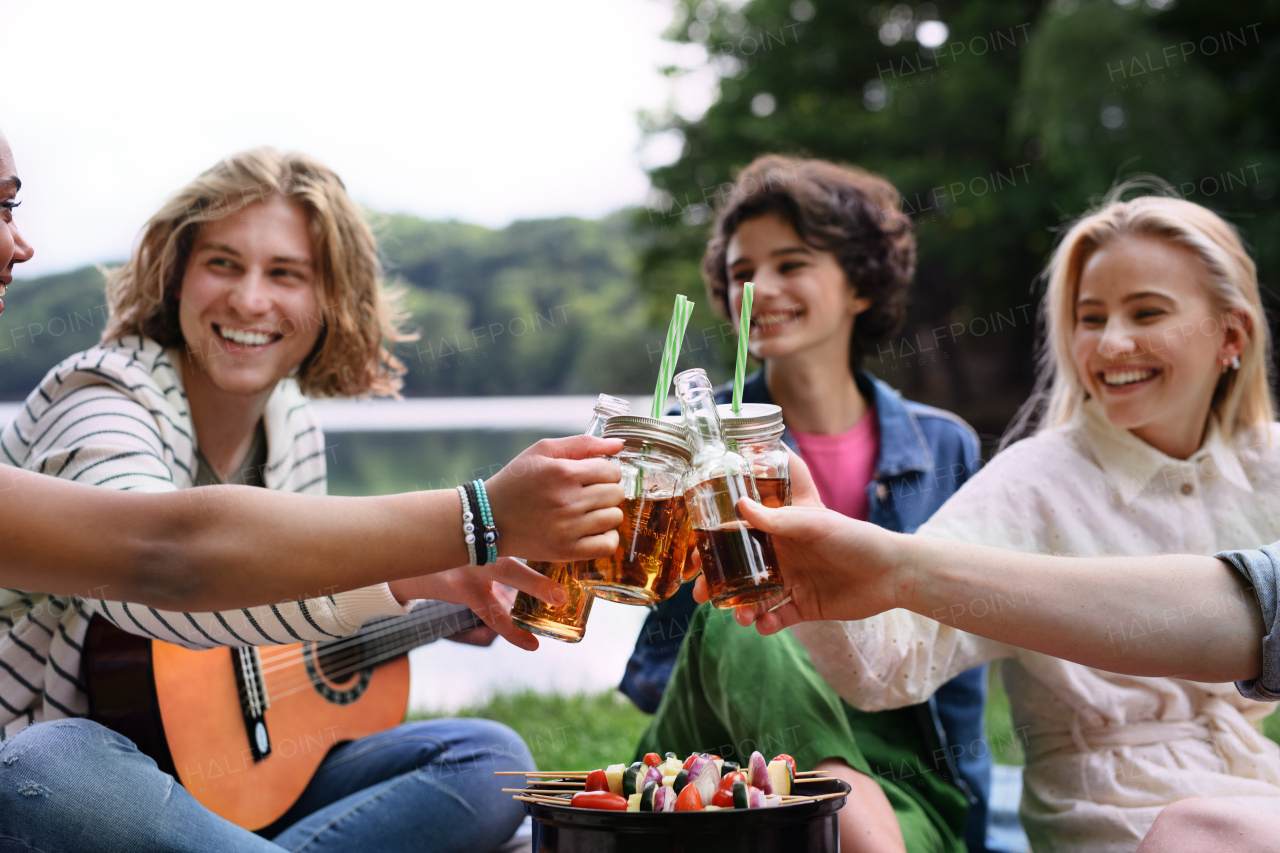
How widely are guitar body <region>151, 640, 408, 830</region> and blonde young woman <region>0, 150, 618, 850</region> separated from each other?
0.23 ft

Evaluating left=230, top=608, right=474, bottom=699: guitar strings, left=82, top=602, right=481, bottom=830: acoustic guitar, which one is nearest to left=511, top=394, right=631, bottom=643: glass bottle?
left=82, top=602, right=481, bottom=830: acoustic guitar

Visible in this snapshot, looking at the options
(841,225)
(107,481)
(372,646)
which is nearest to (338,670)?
(372,646)

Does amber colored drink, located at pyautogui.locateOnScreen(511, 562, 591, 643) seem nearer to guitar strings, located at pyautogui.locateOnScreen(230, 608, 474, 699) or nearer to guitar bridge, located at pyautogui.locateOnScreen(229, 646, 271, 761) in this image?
guitar bridge, located at pyautogui.locateOnScreen(229, 646, 271, 761)

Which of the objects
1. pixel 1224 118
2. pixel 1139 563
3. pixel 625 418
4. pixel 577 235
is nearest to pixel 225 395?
pixel 625 418

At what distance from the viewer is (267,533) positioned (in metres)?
1.26

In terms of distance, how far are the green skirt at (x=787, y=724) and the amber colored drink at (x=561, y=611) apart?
0.53 metres

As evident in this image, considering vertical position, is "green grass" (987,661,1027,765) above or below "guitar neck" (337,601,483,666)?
below

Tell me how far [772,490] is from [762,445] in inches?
2.7

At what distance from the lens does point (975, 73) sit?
14.5 m

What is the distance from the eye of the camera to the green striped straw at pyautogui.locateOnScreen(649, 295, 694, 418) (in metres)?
1.47

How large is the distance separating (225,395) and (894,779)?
1.66 meters

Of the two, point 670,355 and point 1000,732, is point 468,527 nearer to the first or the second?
point 670,355

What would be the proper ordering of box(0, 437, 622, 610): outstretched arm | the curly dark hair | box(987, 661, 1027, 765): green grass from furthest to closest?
Result: 1. box(987, 661, 1027, 765): green grass
2. the curly dark hair
3. box(0, 437, 622, 610): outstretched arm

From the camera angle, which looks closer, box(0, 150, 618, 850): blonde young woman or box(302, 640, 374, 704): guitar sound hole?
box(0, 150, 618, 850): blonde young woman
